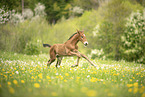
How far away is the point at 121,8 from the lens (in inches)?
738

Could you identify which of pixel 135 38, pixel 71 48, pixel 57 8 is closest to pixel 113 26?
pixel 135 38

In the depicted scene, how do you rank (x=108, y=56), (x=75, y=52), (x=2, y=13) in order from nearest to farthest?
1. (x=75, y=52)
2. (x=2, y=13)
3. (x=108, y=56)

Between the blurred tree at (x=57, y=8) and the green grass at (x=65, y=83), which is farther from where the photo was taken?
the blurred tree at (x=57, y=8)

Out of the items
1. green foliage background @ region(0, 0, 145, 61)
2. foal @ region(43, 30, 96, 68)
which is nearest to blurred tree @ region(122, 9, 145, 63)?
green foliage background @ region(0, 0, 145, 61)

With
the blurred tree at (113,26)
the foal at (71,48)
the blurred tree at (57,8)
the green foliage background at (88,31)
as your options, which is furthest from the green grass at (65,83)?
the blurred tree at (57,8)

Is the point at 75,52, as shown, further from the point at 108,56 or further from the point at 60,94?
the point at 108,56

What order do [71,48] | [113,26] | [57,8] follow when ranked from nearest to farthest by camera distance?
[71,48], [113,26], [57,8]

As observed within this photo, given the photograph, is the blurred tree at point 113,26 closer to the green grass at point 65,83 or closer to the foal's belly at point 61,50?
the green grass at point 65,83

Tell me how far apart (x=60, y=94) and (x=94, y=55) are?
17160mm

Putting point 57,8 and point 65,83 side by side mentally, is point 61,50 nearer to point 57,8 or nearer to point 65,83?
point 65,83

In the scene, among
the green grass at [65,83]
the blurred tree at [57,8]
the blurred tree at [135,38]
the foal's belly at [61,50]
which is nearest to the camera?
the green grass at [65,83]

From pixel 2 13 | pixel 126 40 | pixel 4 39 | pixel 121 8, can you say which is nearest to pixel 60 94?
pixel 2 13

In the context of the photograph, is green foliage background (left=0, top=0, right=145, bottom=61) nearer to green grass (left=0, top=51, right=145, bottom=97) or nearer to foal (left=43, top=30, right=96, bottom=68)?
foal (left=43, top=30, right=96, bottom=68)

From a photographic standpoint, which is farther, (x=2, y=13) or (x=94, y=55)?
(x=94, y=55)
